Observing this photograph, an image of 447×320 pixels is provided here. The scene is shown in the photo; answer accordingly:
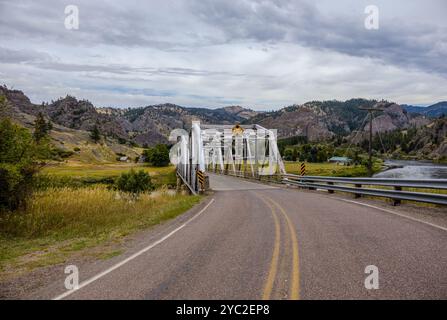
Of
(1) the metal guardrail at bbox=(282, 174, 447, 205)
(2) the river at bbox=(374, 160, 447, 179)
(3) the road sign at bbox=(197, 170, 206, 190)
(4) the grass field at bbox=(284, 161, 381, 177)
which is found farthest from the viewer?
(4) the grass field at bbox=(284, 161, 381, 177)

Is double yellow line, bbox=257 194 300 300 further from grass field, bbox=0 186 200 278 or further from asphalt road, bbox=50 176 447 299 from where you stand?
grass field, bbox=0 186 200 278

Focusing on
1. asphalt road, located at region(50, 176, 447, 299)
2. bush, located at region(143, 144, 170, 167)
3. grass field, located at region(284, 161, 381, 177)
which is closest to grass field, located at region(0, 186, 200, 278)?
asphalt road, located at region(50, 176, 447, 299)

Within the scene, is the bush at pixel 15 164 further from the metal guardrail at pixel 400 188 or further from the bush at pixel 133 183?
the bush at pixel 133 183

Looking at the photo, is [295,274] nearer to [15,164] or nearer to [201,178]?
[15,164]

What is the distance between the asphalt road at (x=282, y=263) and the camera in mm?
5273

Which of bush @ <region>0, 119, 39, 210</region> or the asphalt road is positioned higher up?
bush @ <region>0, 119, 39, 210</region>

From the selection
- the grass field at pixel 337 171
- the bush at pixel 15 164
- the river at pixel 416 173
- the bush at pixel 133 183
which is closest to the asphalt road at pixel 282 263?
the bush at pixel 15 164

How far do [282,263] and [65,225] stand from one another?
8546 mm

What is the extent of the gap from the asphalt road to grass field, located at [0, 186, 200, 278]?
5.82 ft

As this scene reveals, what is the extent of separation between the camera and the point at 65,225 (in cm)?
1240

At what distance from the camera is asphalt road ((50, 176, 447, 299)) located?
5.27m

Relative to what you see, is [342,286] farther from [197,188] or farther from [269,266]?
[197,188]

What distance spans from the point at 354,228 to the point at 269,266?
4.39 metres

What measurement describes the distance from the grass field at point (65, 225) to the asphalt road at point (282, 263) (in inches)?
69.9
